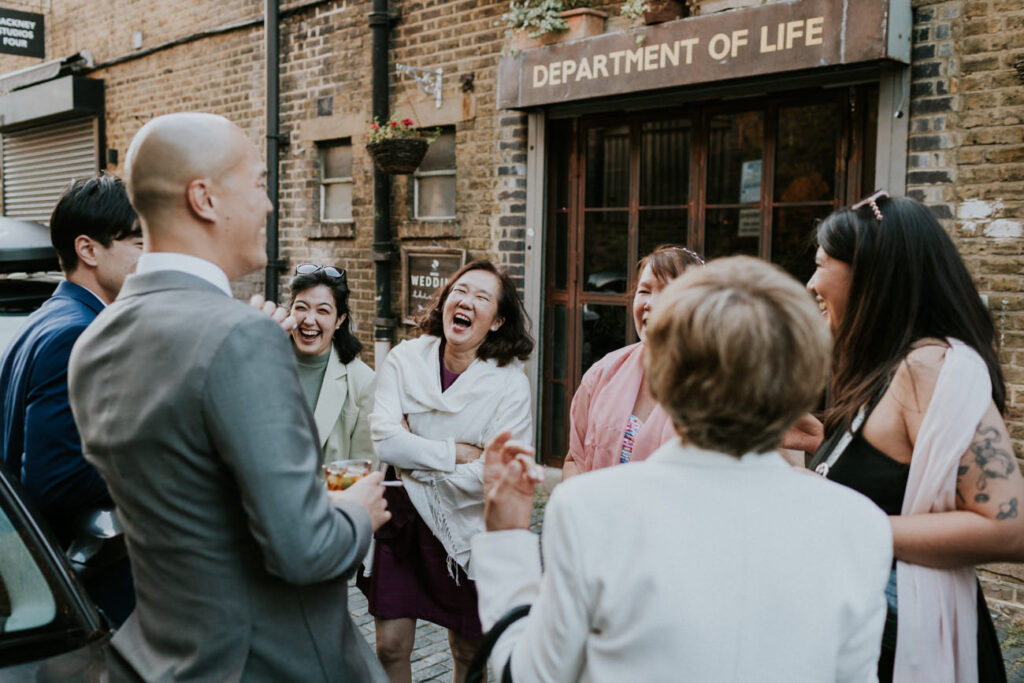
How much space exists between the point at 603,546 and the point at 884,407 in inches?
43.0

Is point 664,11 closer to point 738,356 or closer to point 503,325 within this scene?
point 503,325

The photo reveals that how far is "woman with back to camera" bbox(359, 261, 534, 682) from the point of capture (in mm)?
3387

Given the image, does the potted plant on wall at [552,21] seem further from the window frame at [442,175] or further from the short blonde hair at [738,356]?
the short blonde hair at [738,356]

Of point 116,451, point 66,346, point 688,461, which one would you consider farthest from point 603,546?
point 66,346

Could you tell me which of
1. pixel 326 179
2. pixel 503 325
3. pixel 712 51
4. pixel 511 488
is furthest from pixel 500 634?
pixel 326 179

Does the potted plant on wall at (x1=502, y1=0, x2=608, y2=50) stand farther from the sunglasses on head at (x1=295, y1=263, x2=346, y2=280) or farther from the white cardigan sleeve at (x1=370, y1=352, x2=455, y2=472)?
the white cardigan sleeve at (x1=370, y1=352, x2=455, y2=472)

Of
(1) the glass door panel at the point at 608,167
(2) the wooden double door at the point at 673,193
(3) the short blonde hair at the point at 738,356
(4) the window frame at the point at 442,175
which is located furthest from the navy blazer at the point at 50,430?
(4) the window frame at the point at 442,175

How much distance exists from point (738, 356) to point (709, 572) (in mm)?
320

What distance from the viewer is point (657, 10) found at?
5934mm

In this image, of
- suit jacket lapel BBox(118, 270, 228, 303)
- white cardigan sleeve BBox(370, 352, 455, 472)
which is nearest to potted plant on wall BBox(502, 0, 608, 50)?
white cardigan sleeve BBox(370, 352, 455, 472)

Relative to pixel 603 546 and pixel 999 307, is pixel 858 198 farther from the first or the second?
pixel 603 546

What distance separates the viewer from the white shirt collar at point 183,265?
1690 mm

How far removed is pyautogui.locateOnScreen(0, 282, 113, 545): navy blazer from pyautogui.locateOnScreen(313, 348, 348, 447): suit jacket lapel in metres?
1.13

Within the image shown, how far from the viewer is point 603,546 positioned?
4.47 feet
